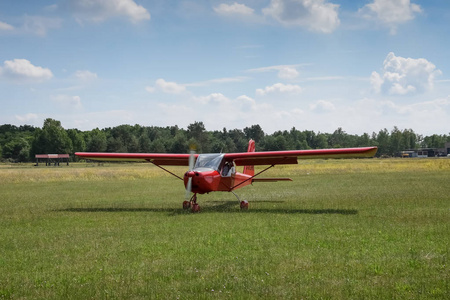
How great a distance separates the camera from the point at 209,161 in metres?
16.9

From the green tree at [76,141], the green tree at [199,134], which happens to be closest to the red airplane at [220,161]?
the green tree at [199,134]

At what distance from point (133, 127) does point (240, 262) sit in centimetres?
18455

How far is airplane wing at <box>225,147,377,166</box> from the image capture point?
15273 millimetres

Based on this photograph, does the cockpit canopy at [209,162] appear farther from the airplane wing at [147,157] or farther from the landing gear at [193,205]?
the airplane wing at [147,157]

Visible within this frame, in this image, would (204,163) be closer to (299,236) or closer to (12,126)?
(299,236)

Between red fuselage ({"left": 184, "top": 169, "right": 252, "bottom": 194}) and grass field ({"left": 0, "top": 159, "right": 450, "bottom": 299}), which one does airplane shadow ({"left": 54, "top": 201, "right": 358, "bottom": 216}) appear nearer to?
grass field ({"left": 0, "top": 159, "right": 450, "bottom": 299})

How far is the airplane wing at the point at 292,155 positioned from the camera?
50.1 feet

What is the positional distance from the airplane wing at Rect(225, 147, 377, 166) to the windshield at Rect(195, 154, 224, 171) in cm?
53

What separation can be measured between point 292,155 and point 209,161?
A: 3.21m

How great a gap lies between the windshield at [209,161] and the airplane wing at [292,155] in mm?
525

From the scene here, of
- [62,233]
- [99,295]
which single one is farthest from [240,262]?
[62,233]

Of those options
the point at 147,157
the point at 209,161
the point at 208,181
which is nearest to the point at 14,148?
the point at 147,157

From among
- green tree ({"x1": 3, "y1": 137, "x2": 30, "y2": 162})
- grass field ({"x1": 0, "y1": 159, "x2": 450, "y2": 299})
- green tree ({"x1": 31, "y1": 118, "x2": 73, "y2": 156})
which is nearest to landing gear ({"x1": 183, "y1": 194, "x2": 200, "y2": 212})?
grass field ({"x1": 0, "y1": 159, "x2": 450, "y2": 299})

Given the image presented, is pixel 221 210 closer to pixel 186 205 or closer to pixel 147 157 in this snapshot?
pixel 186 205
